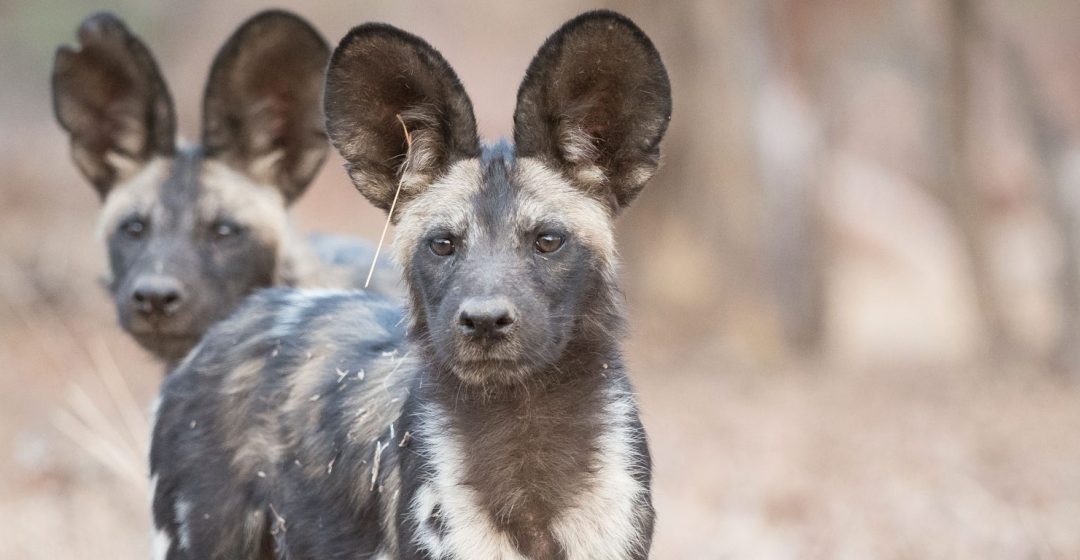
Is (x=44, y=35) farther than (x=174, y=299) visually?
Yes

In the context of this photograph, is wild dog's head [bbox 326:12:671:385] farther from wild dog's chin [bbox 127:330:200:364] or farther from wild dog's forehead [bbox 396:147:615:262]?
wild dog's chin [bbox 127:330:200:364]

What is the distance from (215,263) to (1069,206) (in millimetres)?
6105

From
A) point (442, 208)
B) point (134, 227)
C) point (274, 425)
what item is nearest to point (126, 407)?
point (134, 227)

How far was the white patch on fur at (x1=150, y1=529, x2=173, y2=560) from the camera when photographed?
402cm

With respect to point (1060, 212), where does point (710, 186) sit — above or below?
below

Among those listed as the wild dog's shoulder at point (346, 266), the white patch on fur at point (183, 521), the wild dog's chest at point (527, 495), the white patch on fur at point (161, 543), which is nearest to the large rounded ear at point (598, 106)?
the wild dog's chest at point (527, 495)

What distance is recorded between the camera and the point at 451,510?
3.37 meters

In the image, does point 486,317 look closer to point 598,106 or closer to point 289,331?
point 598,106

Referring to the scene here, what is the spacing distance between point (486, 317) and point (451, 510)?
46cm

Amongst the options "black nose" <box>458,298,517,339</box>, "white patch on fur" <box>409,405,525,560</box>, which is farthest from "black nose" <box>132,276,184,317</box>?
"black nose" <box>458,298,517,339</box>

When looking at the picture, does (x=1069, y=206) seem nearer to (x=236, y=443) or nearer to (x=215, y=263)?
(x=215, y=263)

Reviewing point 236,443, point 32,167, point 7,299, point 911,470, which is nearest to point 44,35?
point 32,167

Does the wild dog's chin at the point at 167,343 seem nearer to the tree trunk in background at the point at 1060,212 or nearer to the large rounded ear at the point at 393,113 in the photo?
the large rounded ear at the point at 393,113

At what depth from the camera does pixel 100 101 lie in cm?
586
